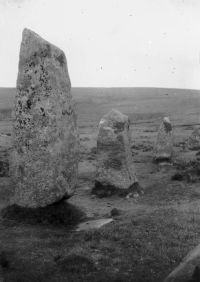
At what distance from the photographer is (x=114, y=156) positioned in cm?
2562

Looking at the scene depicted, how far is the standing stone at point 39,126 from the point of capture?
18500mm

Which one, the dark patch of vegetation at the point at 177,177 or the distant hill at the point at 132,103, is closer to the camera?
the dark patch of vegetation at the point at 177,177

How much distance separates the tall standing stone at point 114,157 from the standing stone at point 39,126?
6.75 metres

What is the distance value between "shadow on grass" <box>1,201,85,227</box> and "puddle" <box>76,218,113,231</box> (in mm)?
414

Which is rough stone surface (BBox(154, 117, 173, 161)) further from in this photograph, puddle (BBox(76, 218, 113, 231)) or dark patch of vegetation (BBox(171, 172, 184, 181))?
puddle (BBox(76, 218, 113, 231))

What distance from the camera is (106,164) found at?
84.4 feet

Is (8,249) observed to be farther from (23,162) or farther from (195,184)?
(195,184)

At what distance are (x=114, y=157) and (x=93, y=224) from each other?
305 inches

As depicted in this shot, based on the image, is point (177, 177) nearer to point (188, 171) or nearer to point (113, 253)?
point (188, 171)

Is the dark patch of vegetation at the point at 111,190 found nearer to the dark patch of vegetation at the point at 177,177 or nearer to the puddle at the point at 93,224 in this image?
the dark patch of vegetation at the point at 177,177

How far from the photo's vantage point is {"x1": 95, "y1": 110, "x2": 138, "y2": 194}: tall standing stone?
25500mm

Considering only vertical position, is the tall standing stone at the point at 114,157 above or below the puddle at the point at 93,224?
above

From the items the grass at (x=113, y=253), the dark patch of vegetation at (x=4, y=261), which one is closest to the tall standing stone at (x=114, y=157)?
the grass at (x=113, y=253)

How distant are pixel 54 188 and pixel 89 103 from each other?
121730 mm
